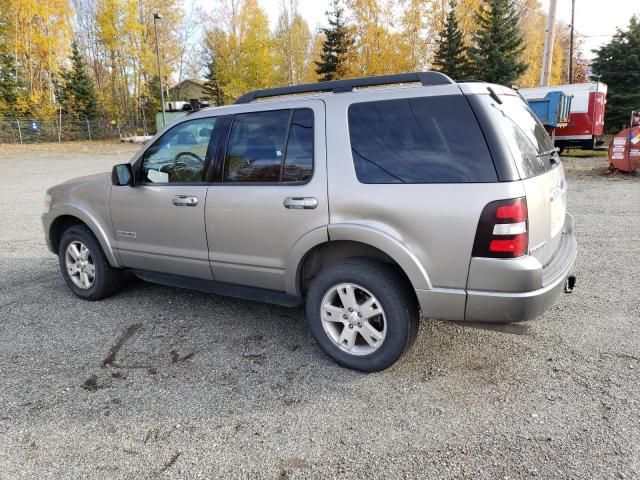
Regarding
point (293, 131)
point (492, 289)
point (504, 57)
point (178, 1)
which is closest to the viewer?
point (492, 289)

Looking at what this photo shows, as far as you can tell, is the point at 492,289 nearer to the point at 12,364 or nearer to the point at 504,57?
the point at 12,364

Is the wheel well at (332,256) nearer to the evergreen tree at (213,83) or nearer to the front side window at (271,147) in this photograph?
the front side window at (271,147)

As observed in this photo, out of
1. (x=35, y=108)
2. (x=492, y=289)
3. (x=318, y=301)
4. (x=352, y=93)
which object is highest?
(x=35, y=108)

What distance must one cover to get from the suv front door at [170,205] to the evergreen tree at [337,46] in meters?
31.1

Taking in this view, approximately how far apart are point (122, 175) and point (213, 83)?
1651 inches

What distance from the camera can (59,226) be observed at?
4.99 metres

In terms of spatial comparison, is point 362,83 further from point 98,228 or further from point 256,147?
point 98,228

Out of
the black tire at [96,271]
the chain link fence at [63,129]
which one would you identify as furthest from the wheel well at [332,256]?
the chain link fence at [63,129]

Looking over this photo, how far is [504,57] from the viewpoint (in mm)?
28922

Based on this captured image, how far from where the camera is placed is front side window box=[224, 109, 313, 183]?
3.37m

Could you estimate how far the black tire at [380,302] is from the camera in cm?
304

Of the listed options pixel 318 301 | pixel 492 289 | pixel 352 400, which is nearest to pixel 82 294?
pixel 318 301

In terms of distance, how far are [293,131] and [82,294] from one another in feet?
9.33

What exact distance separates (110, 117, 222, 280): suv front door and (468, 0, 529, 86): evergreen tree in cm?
2844
